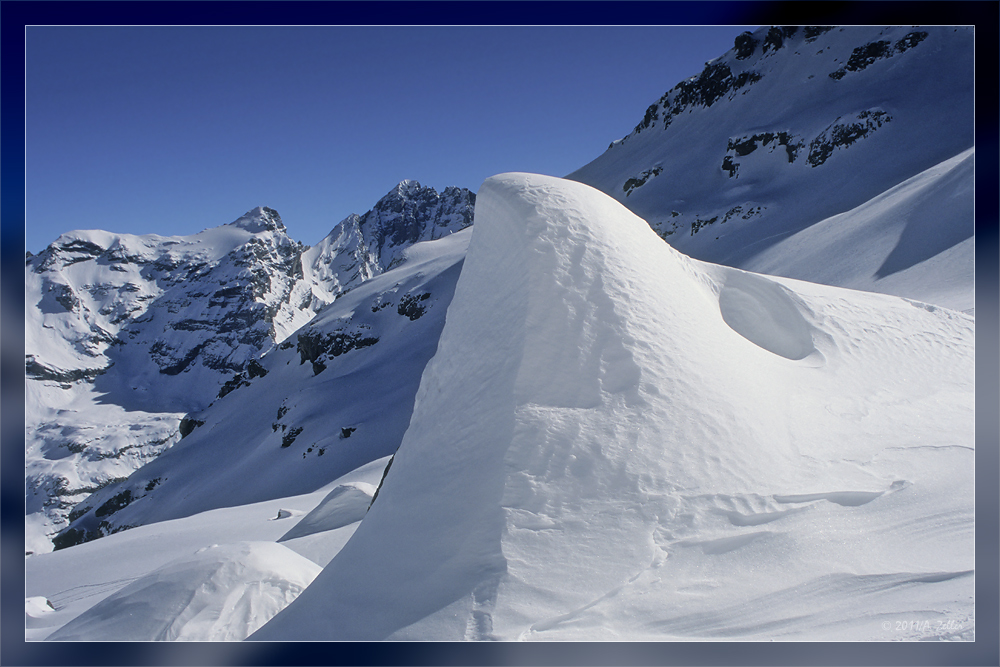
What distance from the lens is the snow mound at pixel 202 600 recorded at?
5.04 m

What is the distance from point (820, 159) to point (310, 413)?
108 feet

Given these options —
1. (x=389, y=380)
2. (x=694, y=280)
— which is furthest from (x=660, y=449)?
(x=389, y=380)

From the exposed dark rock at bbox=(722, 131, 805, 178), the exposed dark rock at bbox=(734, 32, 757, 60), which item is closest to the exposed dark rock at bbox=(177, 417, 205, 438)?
the exposed dark rock at bbox=(722, 131, 805, 178)

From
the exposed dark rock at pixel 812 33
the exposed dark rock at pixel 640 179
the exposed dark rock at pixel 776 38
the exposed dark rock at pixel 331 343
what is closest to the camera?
the exposed dark rock at pixel 331 343

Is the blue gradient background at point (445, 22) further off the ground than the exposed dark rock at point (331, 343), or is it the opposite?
the exposed dark rock at point (331, 343)

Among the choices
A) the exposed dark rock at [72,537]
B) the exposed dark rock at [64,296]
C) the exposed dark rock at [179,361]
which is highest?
the exposed dark rock at [64,296]

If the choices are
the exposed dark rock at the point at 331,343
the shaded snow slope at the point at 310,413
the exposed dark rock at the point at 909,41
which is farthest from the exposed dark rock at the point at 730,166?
the exposed dark rock at the point at 331,343

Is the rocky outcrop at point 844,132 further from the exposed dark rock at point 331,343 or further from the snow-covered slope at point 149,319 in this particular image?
the snow-covered slope at point 149,319

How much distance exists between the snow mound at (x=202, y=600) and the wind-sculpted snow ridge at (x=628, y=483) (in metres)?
1.87

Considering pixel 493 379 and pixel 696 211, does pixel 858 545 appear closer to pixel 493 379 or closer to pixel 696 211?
pixel 493 379

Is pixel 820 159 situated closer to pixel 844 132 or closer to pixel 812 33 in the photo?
pixel 844 132

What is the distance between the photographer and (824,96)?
42.7 m

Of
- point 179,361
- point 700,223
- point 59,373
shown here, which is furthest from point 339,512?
point 59,373

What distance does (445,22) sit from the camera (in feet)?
10.9
